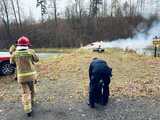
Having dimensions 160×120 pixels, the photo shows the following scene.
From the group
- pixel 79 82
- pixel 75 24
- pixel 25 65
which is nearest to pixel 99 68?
pixel 25 65

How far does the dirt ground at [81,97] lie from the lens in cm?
714

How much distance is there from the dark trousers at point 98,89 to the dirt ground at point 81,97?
184mm

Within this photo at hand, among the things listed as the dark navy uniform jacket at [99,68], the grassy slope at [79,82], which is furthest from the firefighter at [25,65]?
the dark navy uniform jacket at [99,68]

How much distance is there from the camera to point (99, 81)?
24.7 feet

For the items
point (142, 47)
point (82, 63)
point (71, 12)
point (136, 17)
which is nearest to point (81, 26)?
point (71, 12)

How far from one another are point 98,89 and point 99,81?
211 mm

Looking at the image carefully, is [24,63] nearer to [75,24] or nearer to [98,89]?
[98,89]

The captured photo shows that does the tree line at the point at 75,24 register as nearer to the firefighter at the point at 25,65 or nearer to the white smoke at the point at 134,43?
the white smoke at the point at 134,43

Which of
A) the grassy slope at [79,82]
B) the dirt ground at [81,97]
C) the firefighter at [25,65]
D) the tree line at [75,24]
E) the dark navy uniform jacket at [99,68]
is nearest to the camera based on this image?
the firefighter at [25,65]

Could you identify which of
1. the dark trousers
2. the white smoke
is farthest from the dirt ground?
the white smoke

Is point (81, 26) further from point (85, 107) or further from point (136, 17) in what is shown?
point (85, 107)

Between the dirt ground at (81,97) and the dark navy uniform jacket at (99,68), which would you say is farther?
the dark navy uniform jacket at (99,68)

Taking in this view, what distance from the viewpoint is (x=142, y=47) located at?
33.5 m

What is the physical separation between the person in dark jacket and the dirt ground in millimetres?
204
